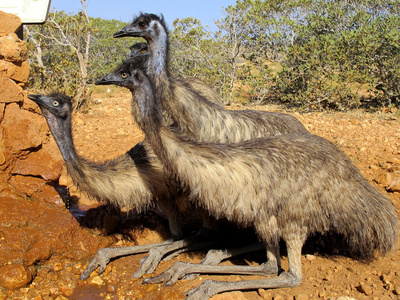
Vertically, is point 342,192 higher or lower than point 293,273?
higher

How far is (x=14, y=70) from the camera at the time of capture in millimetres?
4688

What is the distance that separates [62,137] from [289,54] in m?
8.28

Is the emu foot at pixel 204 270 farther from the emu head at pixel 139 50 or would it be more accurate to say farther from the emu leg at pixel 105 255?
the emu head at pixel 139 50

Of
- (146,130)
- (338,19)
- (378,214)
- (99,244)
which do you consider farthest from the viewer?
(338,19)

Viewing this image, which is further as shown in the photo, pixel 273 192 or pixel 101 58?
pixel 101 58

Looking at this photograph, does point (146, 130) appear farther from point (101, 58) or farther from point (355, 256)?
point (101, 58)

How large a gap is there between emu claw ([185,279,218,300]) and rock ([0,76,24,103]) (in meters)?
2.60

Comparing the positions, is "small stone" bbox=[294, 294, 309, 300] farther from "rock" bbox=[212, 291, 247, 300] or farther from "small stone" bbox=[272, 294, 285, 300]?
"rock" bbox=[212, 291, 247, 300]

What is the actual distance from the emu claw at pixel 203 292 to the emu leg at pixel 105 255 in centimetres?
88

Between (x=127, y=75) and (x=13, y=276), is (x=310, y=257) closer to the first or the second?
(x=127, y=75)

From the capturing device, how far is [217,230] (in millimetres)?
4422

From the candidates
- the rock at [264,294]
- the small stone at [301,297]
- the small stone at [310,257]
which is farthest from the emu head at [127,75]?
the small stone at [310,257]

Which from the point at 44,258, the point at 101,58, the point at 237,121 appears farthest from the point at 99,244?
the point at 101,58

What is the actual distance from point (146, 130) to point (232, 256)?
166 cm
